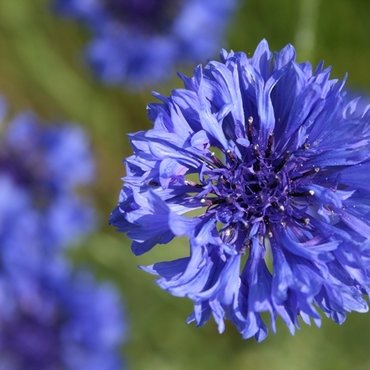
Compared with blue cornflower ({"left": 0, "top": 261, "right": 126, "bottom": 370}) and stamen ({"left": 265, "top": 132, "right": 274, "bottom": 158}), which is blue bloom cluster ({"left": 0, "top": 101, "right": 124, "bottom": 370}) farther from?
stamen ({"left": 265, "top": 132, "right": 274, "bottom": 158})

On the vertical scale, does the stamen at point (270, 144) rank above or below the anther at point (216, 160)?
below

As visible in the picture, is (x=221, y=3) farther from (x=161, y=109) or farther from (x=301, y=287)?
(x=301, y=287)

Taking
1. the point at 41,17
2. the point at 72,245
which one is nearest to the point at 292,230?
the point at 72,245

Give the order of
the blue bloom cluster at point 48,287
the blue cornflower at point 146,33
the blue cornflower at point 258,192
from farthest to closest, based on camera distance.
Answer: the blue cornflower at point 146,33 → the blue bloom cluster at point 48,287 → the blue cornflower at point 258,192

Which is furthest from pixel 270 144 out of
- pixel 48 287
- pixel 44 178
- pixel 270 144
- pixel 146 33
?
pixel 146 33

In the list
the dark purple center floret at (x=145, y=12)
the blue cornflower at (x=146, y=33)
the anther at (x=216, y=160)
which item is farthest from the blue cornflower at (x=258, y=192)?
the dark purple center floret at (x=145, y=12)

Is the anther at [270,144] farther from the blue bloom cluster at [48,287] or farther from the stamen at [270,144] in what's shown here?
the blue bloom cluster at [48,287]

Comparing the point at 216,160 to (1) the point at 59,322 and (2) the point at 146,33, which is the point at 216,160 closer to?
(1) the point at 59,322

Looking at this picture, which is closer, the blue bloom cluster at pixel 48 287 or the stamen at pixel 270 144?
the stamen at pixel 270 144
